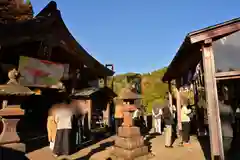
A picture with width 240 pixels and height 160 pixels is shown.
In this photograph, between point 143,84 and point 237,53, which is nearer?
point 237,53

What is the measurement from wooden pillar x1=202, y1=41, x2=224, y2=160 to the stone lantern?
272cm

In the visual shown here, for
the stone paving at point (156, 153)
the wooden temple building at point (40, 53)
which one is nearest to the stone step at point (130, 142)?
Result: the stone paving at point (156, 153)

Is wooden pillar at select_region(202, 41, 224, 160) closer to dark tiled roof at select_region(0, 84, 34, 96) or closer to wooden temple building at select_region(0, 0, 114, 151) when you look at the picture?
dark tiled roof at select_region(0, 84, 34, 96)

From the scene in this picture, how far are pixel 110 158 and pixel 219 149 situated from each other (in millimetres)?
3746

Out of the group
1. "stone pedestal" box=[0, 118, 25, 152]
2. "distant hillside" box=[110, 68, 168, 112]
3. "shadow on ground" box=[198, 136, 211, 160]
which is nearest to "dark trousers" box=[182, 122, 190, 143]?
"shadow on ground" box=[198, 136, 211, 160]

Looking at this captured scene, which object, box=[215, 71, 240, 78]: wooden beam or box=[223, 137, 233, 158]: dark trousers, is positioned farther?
box=[223, 137, 233, 158]: dark trousers

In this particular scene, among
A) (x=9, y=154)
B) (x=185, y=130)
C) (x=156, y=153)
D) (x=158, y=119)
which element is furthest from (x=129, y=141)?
(x=158, y=119)

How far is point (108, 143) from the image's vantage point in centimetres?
1150

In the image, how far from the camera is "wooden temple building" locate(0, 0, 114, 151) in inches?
388

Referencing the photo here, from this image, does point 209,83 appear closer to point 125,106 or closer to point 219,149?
point 219,149

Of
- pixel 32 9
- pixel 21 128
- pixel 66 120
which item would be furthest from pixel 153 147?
pixel 32 9

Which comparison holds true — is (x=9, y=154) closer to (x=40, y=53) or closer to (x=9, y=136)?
(x=9, y=136)

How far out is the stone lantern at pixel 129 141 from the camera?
816 centimetres

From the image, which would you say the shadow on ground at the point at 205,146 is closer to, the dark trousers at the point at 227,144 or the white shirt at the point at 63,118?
the dark trousers at the point at 227,144
